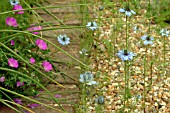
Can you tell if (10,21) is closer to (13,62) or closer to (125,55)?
(13,62)

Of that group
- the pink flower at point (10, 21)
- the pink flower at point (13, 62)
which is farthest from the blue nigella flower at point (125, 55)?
the pink flower at point (10, 21)

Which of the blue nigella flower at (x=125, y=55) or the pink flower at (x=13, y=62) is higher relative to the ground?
A: the blue nigella flower at (x=125, y=55)

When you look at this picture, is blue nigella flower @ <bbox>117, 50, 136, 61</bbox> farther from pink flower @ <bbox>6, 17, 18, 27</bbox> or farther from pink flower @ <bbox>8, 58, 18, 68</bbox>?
pink flower @ <bbox>6, 17, 18, 27</bbox>

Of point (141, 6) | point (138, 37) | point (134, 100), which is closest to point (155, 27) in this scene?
point (138, 37)

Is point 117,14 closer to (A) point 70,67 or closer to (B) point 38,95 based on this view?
(A) point 70,67

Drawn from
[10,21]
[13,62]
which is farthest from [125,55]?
[10,21]

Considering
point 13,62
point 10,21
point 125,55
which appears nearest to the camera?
point 125,55

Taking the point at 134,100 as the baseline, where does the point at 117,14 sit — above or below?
above

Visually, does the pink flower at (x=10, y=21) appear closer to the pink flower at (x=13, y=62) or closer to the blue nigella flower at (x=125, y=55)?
the pink flower at (x=13, y=62)

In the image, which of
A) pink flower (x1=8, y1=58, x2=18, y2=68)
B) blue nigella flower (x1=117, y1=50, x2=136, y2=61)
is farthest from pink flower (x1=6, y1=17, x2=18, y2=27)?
blue nigella flower (x1=117, y1=50, x2=136, y2=61)

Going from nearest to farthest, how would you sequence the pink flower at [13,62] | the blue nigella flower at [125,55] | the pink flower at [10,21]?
the blue nigella flower at [125,55] → the pink flower at [13,62] → the pink flower at [10,21]

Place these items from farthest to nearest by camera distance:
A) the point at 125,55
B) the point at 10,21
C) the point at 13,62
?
the point at 10,21 → the point at 13,62 → the point at 125,55
